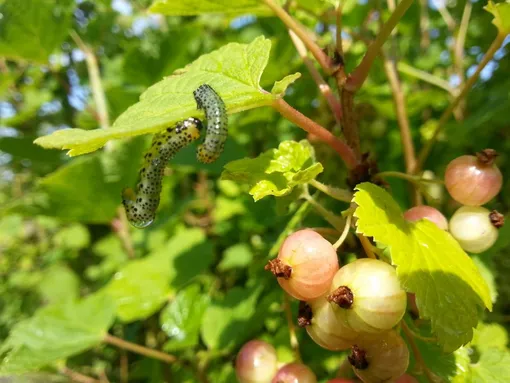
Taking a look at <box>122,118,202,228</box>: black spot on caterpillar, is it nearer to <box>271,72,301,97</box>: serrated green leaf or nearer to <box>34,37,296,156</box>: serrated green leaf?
<box>34,37,296,156</box>: serrated green leaf

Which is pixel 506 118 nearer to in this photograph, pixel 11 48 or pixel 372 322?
pixel 372 322

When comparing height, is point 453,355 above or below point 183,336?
above

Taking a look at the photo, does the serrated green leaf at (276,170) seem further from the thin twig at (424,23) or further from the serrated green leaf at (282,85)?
the thin twig at (424,23)

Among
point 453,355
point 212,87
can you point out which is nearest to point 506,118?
point 453,355

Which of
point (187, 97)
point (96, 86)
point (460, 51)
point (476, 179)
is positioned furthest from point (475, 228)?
point (96, 86)

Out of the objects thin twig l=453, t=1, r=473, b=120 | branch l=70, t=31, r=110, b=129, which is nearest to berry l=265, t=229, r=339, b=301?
thin twig l=453, t=1, r=473, b=120

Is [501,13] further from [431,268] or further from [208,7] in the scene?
[208,7]
